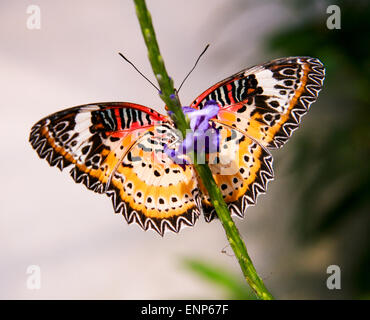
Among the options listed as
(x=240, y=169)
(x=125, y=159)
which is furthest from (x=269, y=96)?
(x=125, y=159)

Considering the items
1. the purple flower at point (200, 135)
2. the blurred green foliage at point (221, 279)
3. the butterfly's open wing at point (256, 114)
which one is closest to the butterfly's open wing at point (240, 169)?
the butterfly's open wing at point (256, 114)

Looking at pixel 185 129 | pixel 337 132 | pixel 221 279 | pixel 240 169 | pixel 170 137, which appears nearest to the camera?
pixel 185 129

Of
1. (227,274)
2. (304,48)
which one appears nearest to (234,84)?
(227,274)

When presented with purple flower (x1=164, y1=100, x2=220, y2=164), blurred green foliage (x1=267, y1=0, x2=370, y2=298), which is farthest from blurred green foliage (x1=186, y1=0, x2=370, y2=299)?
purple flower (x1=164, y1=100, x2=220, y2=164)

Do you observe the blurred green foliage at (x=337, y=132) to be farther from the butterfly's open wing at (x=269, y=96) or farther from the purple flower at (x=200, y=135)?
the purple flower at (x=200, y=135)

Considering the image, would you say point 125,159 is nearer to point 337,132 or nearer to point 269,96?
point 269,96

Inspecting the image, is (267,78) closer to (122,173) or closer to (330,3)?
(122,173)
